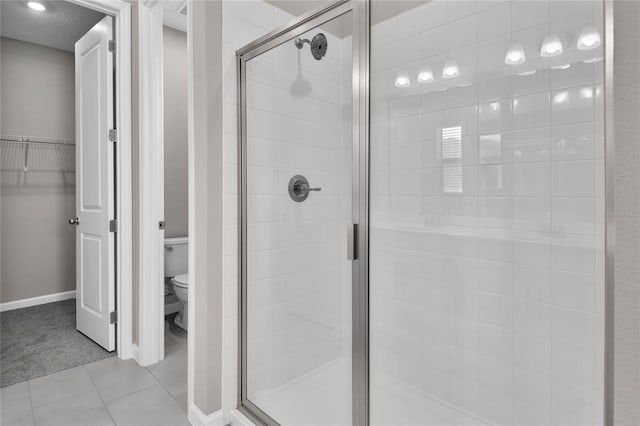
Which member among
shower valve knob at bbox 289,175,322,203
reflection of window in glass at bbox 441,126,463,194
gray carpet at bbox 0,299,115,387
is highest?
reflection of window in glass at bbox 441,126,463,194

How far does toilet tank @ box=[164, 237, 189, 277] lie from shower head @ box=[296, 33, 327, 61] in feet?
A: 6.96

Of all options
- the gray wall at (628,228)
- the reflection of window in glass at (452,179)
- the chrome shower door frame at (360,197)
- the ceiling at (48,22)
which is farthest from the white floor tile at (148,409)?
the ceiling at (48,22)

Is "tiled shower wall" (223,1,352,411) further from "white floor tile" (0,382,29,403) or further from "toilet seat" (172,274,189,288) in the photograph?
"white floor tile" (0,382,29,403)

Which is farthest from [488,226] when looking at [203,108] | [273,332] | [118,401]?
[118,401]

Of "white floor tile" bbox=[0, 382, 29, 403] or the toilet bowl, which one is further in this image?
the toilet bowl

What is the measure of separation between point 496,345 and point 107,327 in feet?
7.77

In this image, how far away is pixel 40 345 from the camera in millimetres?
2578

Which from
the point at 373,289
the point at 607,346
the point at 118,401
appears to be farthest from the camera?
the point at 118,401

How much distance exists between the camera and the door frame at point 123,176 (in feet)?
7.77

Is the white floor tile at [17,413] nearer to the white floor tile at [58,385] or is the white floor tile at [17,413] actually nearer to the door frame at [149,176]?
the white floor tile at [58,385]

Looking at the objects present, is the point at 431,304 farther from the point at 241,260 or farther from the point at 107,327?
the point at 107,327

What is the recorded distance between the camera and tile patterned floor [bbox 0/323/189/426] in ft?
5.76

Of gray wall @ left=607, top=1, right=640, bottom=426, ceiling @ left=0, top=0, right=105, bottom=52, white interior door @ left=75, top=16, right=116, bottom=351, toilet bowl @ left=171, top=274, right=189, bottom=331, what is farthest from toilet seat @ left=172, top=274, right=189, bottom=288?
gray wall @ left=607, top=1, right=640, bottom=426

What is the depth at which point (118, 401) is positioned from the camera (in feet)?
6.25
